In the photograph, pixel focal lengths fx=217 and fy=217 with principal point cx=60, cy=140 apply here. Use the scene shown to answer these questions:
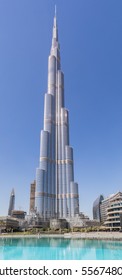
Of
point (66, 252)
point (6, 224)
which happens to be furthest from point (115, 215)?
point (6, 224)

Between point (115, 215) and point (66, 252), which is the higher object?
point (115, 215)

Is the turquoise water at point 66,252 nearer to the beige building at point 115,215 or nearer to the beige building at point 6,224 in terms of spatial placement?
the beige building at point 115,215

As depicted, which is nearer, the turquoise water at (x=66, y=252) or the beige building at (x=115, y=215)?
the turquoise water at (x=66, y=252)

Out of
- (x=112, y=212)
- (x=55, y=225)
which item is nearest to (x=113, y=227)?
(x=112, y=212)

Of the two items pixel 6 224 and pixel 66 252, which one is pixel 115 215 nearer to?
pixel 66 252

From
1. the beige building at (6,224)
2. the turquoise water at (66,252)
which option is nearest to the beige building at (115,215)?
the turquoise water at (66,252)

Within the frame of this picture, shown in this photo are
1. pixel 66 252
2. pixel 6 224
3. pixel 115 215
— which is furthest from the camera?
pixel 6 224

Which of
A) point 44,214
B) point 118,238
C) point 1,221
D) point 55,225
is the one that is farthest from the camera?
point 44,214

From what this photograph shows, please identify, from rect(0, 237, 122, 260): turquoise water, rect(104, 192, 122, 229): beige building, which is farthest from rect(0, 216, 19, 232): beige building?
rect(0, 237, 122, 260): turquoise water

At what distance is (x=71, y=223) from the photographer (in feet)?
557

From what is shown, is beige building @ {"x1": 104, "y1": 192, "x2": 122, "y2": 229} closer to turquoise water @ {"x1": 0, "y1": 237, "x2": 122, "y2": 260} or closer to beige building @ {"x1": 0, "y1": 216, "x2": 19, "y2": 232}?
turquoise water @ {"x1": 0, "y1": 237, "x2": 122, "y2": 260}
